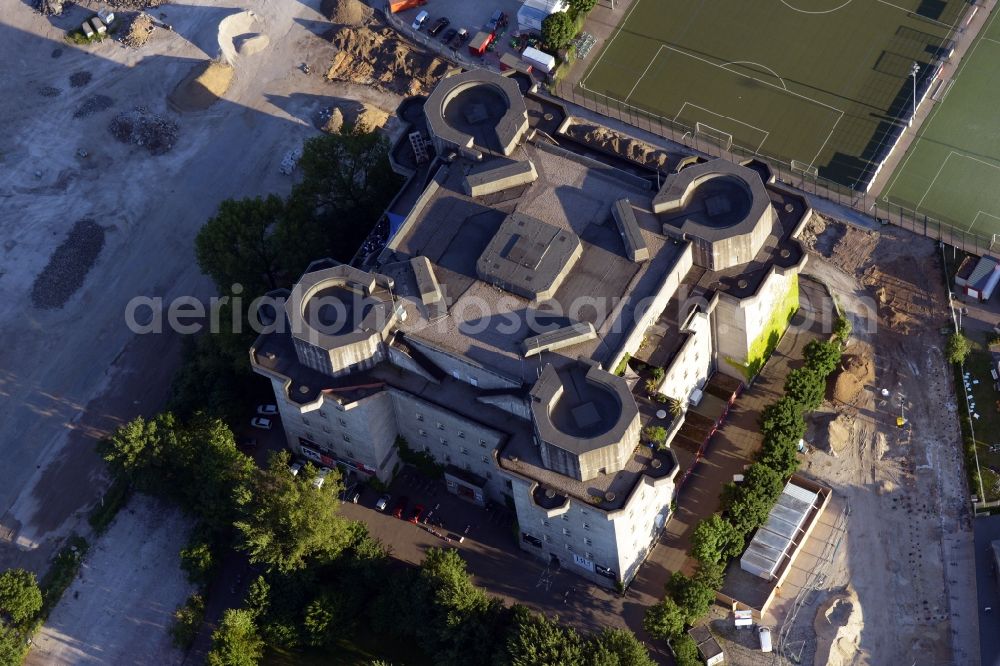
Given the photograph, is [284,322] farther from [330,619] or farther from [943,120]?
[943,120]

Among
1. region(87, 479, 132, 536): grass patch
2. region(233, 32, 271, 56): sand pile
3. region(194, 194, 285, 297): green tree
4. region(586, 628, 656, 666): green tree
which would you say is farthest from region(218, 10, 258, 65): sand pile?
region(586, 628, 656, 666): green tree

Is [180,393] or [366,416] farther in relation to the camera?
[180,393]

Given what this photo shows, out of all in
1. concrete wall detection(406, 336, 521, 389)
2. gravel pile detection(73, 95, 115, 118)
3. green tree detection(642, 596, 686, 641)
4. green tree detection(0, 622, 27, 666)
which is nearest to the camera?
concrete wall detection(406, 336, 521, 389)

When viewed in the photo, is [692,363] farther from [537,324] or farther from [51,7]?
[51,7]

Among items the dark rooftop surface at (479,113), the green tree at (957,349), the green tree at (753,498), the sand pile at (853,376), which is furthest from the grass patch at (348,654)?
the green tree at (957,349)

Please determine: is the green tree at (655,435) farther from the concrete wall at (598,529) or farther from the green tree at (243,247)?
the green tree at (243,247)

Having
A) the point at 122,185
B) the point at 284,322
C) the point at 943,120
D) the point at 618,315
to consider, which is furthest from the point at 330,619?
the point at 943,120

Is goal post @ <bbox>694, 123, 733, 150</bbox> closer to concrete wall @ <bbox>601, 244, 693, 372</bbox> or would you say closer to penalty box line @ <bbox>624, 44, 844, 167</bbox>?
penalty box line @ <bbox>624, 44, 844, 167</bbox>

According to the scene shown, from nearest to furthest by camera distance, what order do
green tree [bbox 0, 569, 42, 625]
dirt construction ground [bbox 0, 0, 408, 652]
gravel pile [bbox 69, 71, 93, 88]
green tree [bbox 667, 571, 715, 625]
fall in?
1. green tree [bbox 667, 571, 715, 625]
2. green tree [bbox 0, 569, 42, 625]
3. dirt construction ground [bbox 0, 0, 408, 652]
4. gravel pile [bbox 69, 71, 93, 88]
